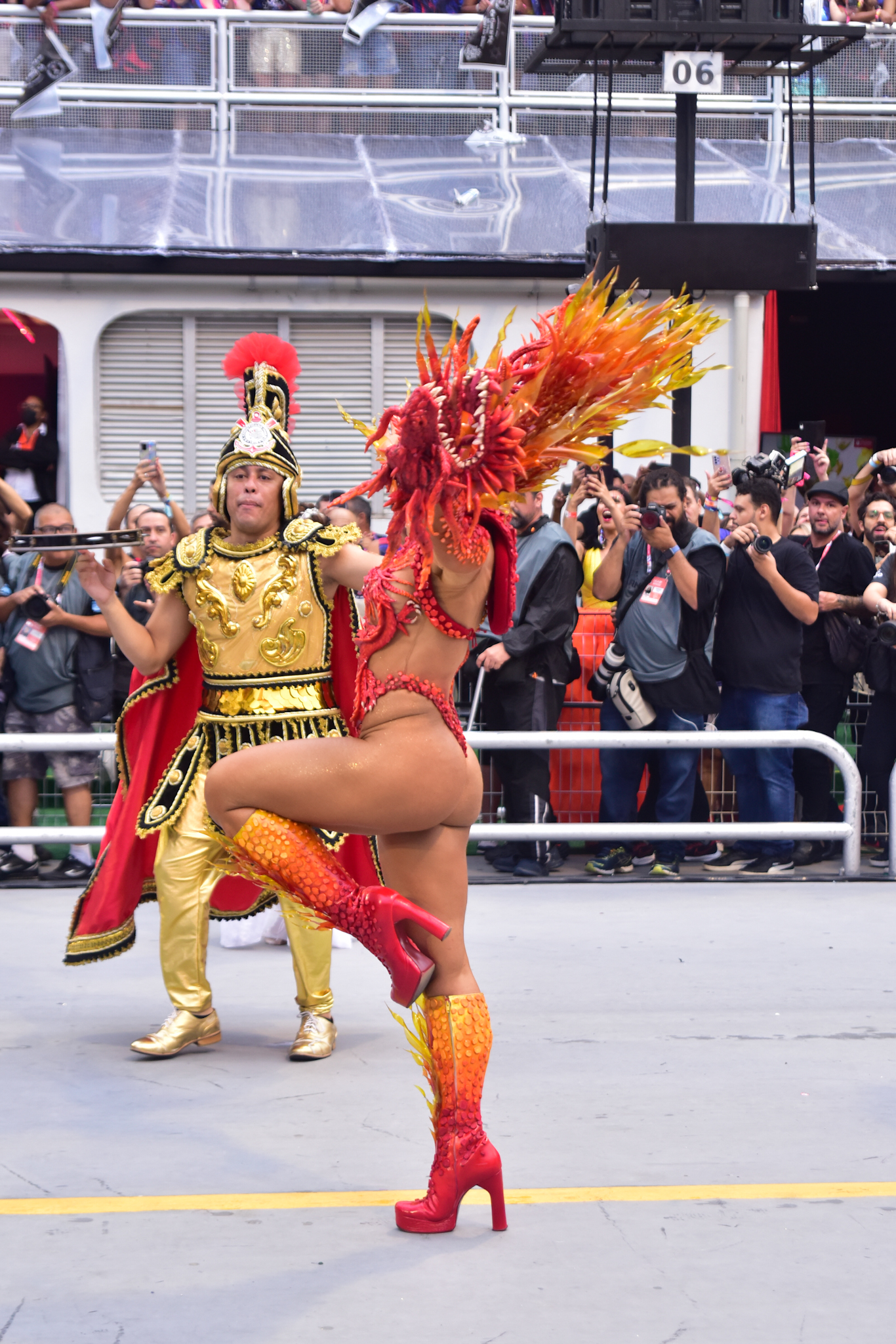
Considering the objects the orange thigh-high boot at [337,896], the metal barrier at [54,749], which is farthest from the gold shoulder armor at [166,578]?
the metal barrier at [54,749]

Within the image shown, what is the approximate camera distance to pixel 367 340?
41.7ft

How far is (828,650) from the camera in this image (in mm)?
7707

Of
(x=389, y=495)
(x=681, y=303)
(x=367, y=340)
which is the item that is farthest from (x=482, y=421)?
(x=367, y=340)

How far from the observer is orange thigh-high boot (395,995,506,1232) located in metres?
3.35

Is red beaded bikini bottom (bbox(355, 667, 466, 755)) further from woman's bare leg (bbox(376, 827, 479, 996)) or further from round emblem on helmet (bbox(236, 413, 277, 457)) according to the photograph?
round emblem on helmet (bbox(236, 413, 277, 457))

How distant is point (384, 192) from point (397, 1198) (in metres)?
10.6

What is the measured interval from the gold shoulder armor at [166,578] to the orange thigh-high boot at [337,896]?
1.57 metres

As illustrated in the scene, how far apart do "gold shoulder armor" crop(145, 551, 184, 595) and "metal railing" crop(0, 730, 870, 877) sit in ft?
7.11

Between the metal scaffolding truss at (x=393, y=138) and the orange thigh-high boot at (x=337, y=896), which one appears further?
the metal scaffolding truss at (x=393, y=138)

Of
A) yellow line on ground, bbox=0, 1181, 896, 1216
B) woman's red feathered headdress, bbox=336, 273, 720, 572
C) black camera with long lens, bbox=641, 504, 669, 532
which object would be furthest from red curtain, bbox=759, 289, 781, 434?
yellow line on ground, bbox=0, 1181, 896, 1216

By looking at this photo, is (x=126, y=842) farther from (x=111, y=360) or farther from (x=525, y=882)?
(x=111, y=360)

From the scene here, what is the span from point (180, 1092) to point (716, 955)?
7.87ft

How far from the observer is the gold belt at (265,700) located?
475 cm

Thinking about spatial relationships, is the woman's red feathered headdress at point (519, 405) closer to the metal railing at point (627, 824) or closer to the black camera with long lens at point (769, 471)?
the metal railing at point (627, 824)
